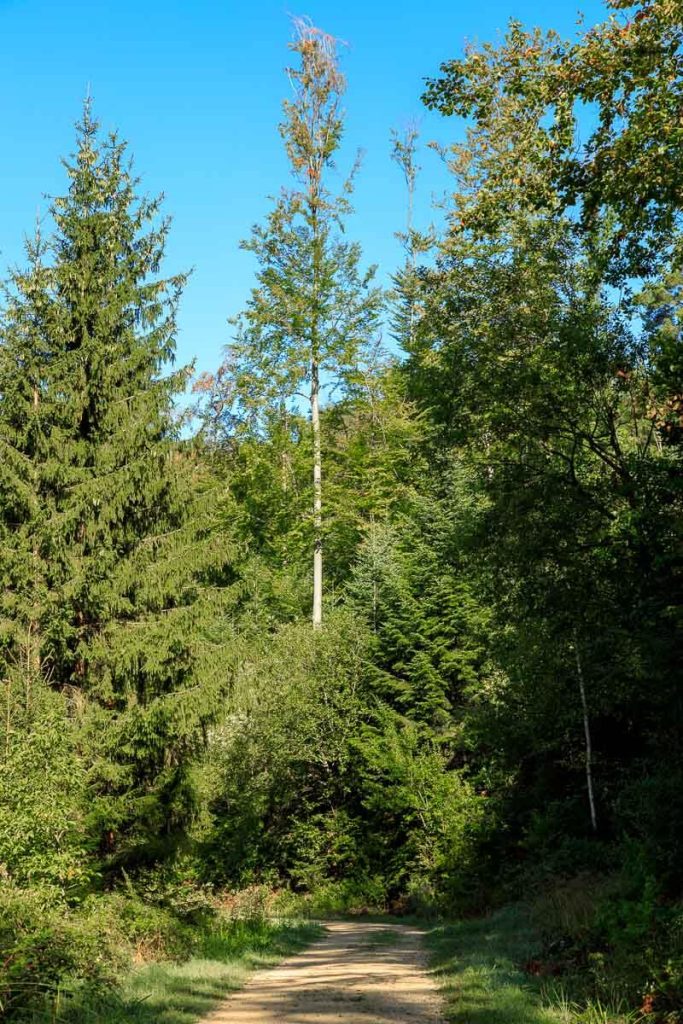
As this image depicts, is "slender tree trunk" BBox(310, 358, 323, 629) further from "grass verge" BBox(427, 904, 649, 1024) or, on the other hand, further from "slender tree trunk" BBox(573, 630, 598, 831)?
"grass verge" BBox(427, 904, 649, 1024)

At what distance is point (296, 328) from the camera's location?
30484 mm

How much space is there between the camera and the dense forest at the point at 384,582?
1080 centimetres

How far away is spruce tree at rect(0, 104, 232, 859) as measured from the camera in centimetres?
1684

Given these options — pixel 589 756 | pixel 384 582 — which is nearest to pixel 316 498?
pixel 384 582

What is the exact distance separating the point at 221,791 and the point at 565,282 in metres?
19.1

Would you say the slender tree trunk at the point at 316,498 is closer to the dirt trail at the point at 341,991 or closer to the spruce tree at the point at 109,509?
the spruce tree at the point at 109,509

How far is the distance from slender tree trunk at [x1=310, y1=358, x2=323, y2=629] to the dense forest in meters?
0.13

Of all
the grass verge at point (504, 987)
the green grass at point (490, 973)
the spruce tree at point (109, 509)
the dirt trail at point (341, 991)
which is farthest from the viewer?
the spruce tree at point (109, 509)

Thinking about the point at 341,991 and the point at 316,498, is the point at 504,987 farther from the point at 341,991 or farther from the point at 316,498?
the point at 316,498

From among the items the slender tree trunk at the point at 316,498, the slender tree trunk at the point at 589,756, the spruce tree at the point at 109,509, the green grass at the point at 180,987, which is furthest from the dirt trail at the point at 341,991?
the slender tree trunk at the point at 316,498

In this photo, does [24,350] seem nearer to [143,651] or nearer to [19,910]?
[143,651]

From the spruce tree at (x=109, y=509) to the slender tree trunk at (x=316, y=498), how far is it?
32.1 feet

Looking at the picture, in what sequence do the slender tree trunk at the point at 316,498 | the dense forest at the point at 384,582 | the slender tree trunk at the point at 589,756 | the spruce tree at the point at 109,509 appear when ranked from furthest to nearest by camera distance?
the slender tree trunk at the point at 316,498 < the spruce tree at the point at 109,509 < the slender tree trunk at the point at 589,756 < the dense forest at the point at 384,582

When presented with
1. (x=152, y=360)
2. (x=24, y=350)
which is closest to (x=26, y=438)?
(x=24, y=350)
